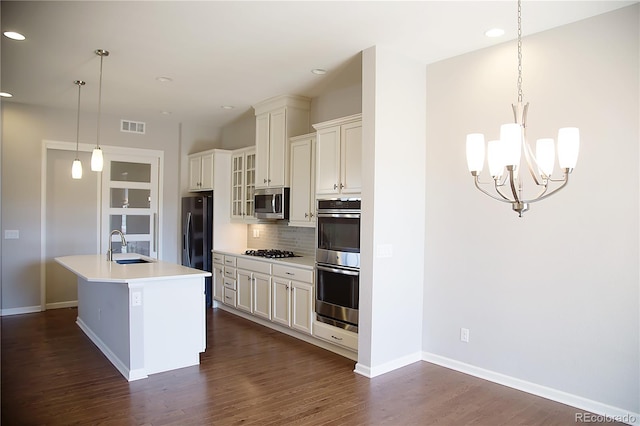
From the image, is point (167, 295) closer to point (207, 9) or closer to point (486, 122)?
point (207, 9)

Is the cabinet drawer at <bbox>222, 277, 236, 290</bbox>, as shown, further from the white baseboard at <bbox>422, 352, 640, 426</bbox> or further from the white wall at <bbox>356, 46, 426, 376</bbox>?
the white baseboard at <bbox>422, 352, 640, 426</bbox>

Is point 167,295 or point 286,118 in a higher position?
point 286,118

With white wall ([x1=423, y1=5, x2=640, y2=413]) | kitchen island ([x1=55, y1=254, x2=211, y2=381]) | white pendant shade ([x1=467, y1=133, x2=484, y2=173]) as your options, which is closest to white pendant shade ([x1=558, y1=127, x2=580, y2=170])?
white pendant shade ([x1=467, y1=133, x2=484, y2=173])

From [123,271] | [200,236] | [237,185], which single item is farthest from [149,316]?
[237,185]

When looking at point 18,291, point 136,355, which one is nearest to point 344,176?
point 136,355

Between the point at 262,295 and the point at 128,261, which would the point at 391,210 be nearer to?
the point at 262,295

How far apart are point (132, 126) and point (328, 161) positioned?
150 inches

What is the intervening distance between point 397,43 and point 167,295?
9.62 feet

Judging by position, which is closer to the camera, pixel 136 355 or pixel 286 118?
pixel 136 355

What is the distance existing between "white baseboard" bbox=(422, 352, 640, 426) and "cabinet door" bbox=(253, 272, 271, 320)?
1871 millimetres

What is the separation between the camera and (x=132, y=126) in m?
6.62

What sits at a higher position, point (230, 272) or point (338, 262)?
point (338, 262)

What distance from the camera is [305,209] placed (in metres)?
4.95

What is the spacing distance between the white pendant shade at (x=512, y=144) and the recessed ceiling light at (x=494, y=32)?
156 centimetres
